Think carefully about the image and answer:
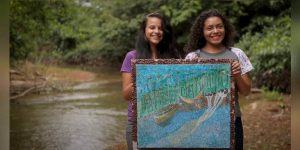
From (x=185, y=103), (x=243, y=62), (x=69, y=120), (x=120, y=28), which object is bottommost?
(x=69, y=120)

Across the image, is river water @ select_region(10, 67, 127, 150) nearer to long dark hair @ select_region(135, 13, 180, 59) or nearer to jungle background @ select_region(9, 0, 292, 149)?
jungle background @ select_region(9, 0, 292, 149)

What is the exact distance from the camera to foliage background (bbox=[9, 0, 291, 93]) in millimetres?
7672

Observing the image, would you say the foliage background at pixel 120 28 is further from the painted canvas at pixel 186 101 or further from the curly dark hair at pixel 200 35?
the painted canvas at pixel 186 101

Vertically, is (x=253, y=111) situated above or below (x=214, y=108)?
below

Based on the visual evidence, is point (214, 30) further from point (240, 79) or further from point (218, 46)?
point (240, 79)

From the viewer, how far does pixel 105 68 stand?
64.2 ft

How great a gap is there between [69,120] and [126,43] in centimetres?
1010

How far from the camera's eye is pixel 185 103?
5.92 feet

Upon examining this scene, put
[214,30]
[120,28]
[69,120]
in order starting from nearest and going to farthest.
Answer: [214,30] → [69,120] → [120,28]

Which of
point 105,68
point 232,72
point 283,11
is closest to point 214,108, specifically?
point 232,72

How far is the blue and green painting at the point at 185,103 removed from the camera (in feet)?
5.84

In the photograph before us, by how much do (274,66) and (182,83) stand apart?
660cm

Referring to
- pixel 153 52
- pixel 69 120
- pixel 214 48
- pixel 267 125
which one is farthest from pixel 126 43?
pixel 214 48

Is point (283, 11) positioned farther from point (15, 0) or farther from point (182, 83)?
point (182, 83)
